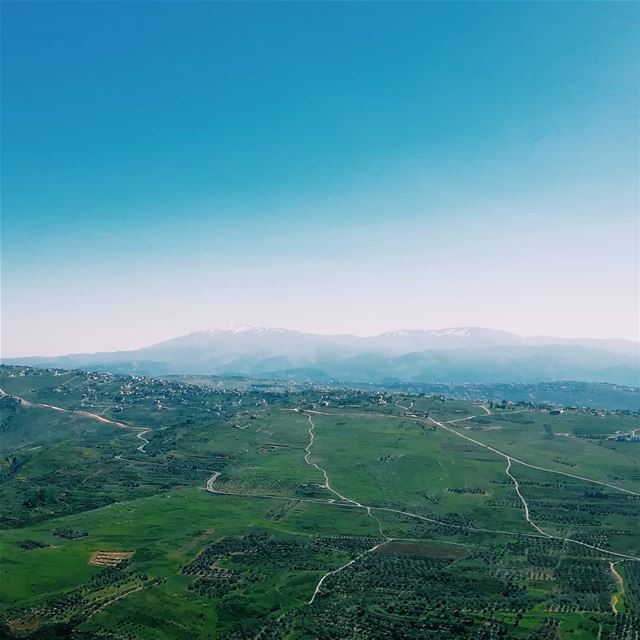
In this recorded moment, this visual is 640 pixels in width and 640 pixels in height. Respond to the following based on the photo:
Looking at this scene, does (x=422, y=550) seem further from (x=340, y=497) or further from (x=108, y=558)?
(x=108, y=558)

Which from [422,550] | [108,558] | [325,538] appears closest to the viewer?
[108,558]

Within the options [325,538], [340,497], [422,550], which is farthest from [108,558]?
[340,497]

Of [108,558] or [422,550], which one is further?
[422,550]

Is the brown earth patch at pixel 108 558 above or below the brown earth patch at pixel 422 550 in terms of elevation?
above

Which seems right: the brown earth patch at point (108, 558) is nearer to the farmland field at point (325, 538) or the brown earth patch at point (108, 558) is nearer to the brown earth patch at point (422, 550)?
the farmland field at point (325, 538)

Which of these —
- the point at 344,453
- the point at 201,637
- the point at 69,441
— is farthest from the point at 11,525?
the point at 344,453

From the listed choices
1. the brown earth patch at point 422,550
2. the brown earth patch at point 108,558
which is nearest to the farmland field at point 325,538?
the brown earth patch at point 108,558

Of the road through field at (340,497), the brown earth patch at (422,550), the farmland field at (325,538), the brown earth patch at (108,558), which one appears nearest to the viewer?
the farmland field at (325,538)

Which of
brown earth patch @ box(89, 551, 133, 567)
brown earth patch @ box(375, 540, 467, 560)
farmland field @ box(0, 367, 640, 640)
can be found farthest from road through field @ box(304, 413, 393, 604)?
brown earth patch @ box(89, 551, 133, 567)

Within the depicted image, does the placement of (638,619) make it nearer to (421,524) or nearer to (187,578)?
(421,524)
